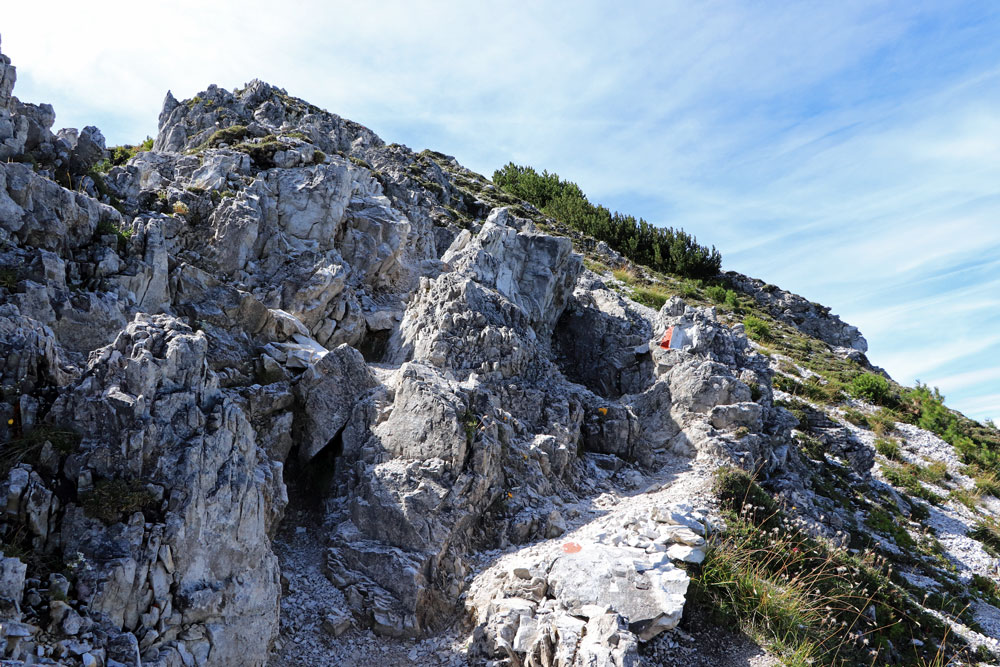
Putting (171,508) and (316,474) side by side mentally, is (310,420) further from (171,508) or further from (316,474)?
(171,508)

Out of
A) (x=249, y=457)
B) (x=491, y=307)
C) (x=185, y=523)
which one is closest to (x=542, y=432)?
(x=491, y=307)

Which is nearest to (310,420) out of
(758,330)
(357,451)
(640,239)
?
(357,451)

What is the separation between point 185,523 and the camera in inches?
389

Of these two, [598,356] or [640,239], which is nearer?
[598,356]

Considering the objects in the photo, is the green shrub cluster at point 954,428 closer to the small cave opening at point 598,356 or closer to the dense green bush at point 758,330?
the dense green bush at point 758,330

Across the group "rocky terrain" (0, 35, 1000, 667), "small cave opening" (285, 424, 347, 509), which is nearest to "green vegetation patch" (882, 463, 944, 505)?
"rocky terrain" (0, 35, 1000, 667)

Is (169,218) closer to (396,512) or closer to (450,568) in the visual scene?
(396,512)

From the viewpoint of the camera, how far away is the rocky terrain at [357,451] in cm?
966

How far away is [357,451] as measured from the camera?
15250 mm

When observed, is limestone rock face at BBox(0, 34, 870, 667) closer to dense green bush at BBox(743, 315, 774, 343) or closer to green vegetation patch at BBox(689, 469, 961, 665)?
green vegetation patch at BBox(689, 469, 961, 665)

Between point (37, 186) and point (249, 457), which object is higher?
point (37, 186)

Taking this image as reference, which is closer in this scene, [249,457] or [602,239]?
[249,457]

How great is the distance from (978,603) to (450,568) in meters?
19.3

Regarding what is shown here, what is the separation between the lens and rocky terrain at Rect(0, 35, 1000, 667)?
31.7 feet
